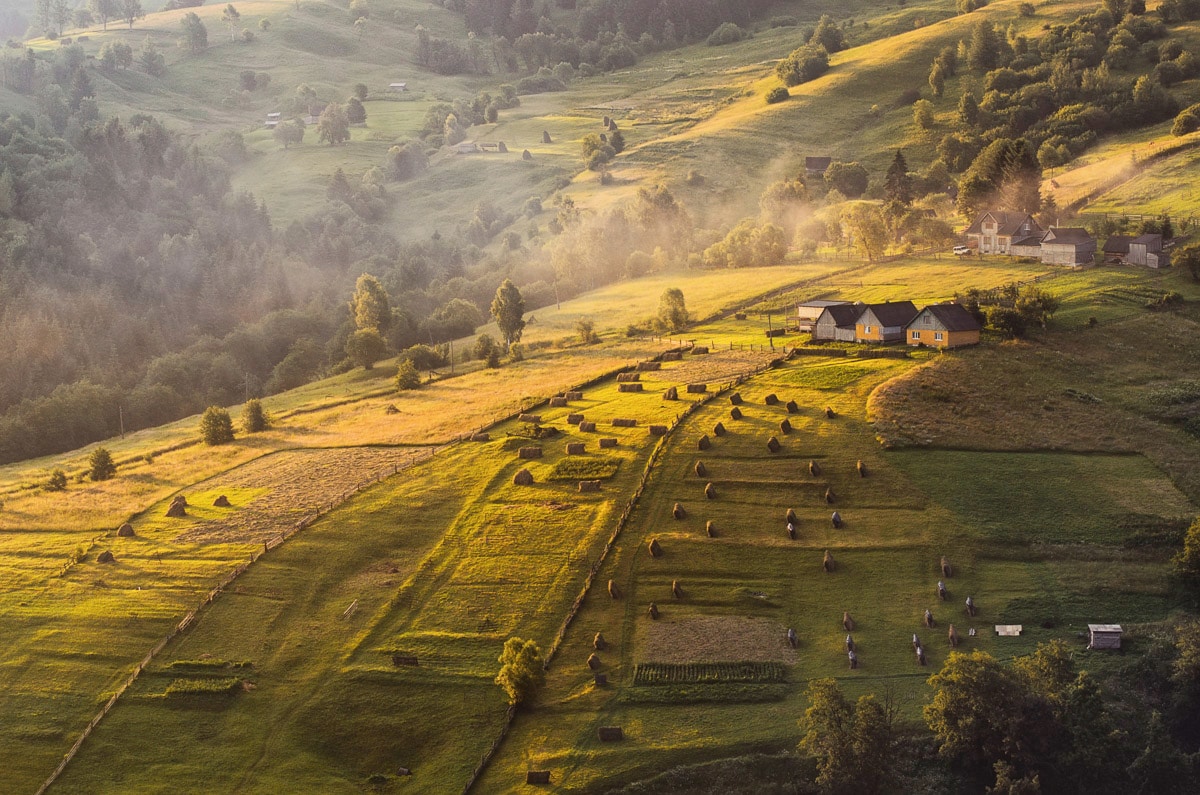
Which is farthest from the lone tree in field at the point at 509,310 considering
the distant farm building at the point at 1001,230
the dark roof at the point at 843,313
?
the distant farm building at the point at 1001,230

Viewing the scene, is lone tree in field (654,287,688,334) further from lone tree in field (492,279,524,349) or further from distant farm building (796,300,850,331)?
lone tree in field (492,279,524,349)

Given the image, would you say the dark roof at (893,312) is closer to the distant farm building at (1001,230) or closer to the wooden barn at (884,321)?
the wooden barn at (884,321)

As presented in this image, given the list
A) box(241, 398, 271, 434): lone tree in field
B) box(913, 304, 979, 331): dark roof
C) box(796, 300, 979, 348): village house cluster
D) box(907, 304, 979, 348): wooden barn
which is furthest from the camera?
box(241, 398, 271, 434): lone tree in field

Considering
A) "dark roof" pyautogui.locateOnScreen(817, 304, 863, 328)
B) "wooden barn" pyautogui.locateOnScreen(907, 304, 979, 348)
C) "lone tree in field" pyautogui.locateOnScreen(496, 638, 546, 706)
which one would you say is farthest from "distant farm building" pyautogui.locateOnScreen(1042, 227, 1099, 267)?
"lone tree in field" pyautogui.locateOnScreen(496, 638, 546, 706)

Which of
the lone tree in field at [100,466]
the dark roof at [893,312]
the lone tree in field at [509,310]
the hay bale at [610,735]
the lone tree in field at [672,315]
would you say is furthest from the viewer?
the lone tree in field at [509,310]

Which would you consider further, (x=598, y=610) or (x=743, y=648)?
(x=598, y=610)

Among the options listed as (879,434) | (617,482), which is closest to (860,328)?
(879,434)

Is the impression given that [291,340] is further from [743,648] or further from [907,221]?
[743,648]
